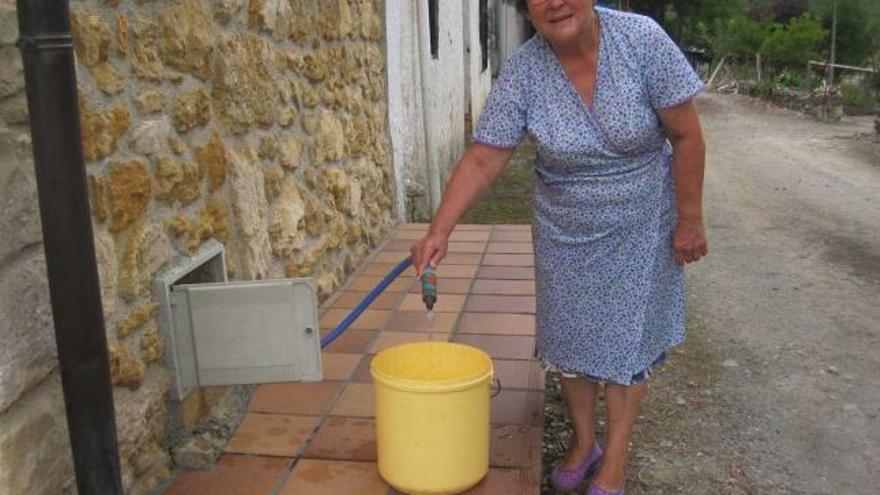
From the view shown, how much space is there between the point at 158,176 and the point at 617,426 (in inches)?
55.8

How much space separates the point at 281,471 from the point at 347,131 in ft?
7.16

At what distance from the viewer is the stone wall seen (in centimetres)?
161

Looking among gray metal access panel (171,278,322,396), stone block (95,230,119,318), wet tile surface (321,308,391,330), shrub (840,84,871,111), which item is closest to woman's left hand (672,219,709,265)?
gray metal access panel (171,278,322,396)

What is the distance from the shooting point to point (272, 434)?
2.57 m

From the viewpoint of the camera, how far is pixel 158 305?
2.21 metres

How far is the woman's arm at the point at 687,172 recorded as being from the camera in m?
2.04

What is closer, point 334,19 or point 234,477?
point 234,477

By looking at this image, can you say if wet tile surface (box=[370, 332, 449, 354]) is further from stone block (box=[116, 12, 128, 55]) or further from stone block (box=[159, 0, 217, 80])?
stone block (box=[116, 12, 128, 55])

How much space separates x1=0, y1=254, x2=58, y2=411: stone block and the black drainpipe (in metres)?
0.06

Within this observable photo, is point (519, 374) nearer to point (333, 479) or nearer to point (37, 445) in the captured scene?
point (333, 479)

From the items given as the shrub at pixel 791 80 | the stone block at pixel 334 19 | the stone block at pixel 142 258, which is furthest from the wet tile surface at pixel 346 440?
the shrub at pixel 791 80

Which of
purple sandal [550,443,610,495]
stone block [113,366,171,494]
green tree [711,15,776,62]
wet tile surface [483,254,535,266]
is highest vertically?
green tree [711,15,776,62]

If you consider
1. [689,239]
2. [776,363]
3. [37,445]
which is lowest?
[776,363]

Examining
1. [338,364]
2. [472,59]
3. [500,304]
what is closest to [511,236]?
[500,304]
